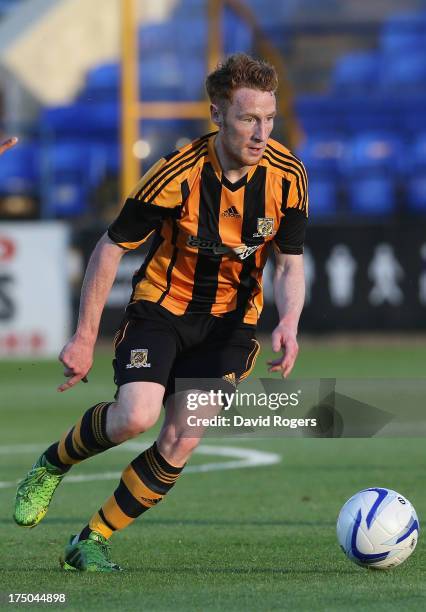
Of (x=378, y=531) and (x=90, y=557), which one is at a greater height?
(x=378, y=531)

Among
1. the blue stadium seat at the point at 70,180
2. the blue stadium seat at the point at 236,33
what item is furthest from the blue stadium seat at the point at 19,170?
the blue stadium seat at the point at 236,33

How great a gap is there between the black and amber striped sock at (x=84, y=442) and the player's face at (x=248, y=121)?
1.18m

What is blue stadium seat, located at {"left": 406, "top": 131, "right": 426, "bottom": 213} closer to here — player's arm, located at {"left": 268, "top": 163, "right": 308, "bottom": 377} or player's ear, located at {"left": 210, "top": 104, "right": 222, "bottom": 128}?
player's arm, located at {"left": 268, "top": 163, "right": 308, "bottom": 377}

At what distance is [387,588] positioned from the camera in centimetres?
470

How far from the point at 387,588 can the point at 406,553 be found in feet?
1.10

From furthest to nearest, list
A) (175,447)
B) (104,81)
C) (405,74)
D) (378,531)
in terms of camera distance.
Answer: (104,81) → (405,74) → (175,447) → (378,531)

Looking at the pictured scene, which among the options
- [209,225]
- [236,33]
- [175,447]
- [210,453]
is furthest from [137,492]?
[236,33]

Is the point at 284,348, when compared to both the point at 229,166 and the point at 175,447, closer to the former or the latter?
the point at 175,447

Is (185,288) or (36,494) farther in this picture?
(185,288)

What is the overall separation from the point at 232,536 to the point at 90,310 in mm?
1465

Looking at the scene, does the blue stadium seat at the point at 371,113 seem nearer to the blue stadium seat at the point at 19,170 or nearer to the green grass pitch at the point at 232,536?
the blue stadium seat at the point at 19,170

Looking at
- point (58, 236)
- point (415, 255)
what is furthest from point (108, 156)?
point (415, 255)

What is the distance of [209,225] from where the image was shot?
5.36 m

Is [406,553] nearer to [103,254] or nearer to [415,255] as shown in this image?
[103,254]
